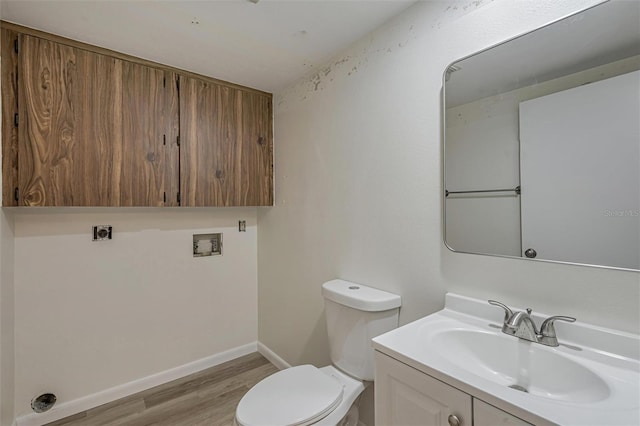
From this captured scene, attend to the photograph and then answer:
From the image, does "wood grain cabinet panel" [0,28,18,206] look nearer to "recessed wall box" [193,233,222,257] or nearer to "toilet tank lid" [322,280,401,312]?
"recessed wall box" [193,233,222,257]

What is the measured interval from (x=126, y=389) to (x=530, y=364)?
90.1 inches

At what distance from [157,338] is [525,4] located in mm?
2659

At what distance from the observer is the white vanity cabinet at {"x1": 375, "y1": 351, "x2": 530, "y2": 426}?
73 centimetres

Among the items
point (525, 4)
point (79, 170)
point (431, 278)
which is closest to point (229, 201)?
point (79, 170)

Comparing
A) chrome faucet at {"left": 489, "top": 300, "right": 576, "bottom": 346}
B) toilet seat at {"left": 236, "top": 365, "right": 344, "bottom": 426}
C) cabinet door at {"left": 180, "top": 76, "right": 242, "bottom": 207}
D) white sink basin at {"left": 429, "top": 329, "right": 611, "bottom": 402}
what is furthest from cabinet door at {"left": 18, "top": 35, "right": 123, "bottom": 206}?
chrome faucet at {"left": 489, "top": 300, "right": 576, "bottom": 346}

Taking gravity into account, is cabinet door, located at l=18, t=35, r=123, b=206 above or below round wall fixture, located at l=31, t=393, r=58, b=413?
above

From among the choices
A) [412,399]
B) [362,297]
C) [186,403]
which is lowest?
[186,403]

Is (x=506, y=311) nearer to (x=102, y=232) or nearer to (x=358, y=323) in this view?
(x=358, y=323)

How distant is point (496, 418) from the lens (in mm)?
707

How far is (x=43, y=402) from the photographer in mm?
1743

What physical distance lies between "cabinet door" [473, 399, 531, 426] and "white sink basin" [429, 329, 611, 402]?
230mm

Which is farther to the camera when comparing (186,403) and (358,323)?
(186,403)

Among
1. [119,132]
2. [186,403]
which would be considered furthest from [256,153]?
[186,403]

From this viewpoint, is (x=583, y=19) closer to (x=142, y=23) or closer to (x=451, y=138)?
(x=451, y=138)
